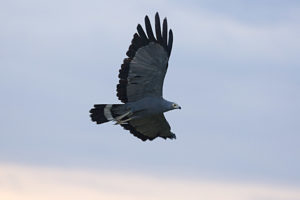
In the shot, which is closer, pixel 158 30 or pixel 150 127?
pixel 158 30

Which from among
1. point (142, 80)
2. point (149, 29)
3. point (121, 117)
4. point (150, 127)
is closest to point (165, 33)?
point (149, 29)

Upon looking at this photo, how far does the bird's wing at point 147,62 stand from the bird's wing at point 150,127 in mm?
1865

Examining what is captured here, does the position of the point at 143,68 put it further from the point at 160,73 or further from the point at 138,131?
the point at 138,131

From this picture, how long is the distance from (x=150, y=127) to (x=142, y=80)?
2.98 metres

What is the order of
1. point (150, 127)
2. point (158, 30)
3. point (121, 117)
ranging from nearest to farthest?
1. point (158, 30)
2. point (121, 117)
3. point (150, 127)

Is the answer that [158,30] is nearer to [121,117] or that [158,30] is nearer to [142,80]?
[142,80]

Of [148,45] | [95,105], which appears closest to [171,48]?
[148,45]

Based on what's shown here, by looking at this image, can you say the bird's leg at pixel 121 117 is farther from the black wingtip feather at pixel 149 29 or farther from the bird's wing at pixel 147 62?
the black wingtip feather at pixel 149 29

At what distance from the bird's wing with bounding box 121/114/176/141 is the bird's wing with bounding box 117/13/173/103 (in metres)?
1.87

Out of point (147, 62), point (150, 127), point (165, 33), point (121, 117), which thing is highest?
point (165, 33)

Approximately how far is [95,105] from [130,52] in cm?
295

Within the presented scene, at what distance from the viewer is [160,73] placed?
41.8 metres

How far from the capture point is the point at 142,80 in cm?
4222

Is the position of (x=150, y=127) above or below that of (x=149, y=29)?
below
